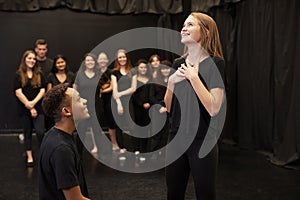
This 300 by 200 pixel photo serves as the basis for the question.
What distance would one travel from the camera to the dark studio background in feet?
14.2

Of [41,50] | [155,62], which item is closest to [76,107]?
[155,62]

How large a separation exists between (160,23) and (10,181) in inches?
159

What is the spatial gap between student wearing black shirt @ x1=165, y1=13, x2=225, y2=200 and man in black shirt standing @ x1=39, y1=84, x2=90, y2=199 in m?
0.41

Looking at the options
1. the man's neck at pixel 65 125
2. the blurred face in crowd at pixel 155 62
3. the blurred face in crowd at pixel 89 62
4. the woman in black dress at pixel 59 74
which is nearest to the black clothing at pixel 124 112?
→ the blurred face in crowd at pixel 155 62

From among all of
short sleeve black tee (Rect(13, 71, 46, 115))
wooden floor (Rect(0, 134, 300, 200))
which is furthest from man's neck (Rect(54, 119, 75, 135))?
short sleeve black tee (Rect(13, 71, 46, 115))

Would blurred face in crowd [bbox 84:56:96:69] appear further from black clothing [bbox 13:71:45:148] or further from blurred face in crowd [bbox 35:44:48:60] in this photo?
blurred face in crowd [bbox 35:44:48:60]

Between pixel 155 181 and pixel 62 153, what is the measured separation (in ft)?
7.36

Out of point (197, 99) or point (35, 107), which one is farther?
point (35, 107)

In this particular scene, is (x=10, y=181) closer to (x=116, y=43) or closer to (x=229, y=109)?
(x=229, y=109)

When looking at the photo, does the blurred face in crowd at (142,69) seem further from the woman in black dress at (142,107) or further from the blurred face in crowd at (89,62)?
the blurred face in crowd at (89,62)

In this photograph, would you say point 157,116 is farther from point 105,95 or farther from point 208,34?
point 208,34

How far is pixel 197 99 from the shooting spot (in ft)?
5.82

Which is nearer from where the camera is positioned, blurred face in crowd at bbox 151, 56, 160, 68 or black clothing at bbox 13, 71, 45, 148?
black clothing at bbox 13, 71, 45, 148

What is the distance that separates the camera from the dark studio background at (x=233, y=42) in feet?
14.2
